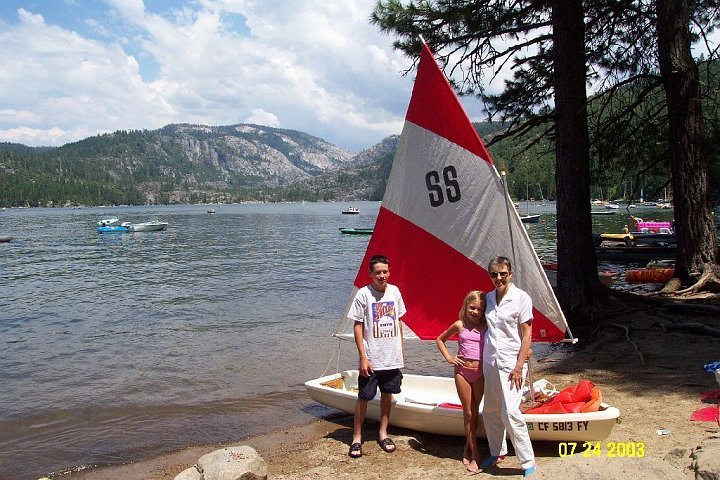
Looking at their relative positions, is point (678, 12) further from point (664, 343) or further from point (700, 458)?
point (700, 458)

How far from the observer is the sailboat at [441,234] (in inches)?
231

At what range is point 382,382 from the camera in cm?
561

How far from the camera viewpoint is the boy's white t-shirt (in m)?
5.47

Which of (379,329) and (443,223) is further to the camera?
(443,223)

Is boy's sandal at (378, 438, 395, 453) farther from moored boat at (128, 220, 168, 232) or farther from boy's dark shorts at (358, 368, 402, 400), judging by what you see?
moored boat at (128, 220, 168, 232)

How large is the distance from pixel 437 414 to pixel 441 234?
1.91m

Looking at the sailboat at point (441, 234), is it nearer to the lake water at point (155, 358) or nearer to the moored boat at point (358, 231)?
the lake water at point (155, 358)

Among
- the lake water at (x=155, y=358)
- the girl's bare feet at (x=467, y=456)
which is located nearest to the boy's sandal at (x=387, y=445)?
the girl's bare feet at (x=467, y=456)

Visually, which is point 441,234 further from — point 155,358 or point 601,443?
point 155,358

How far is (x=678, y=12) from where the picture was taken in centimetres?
1094

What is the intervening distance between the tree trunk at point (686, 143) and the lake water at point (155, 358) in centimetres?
Answer: 579

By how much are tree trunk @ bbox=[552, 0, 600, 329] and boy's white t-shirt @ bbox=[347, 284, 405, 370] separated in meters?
6.37

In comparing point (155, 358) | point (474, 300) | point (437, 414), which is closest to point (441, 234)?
point (474, 300)
